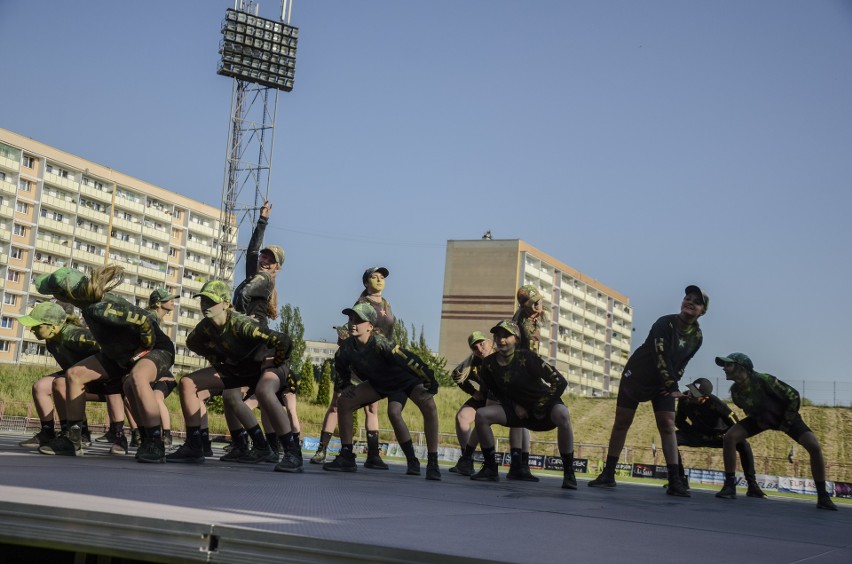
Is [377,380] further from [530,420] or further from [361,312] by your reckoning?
[530,420]

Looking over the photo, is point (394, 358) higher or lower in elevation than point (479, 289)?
lower

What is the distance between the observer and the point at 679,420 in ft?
39.7

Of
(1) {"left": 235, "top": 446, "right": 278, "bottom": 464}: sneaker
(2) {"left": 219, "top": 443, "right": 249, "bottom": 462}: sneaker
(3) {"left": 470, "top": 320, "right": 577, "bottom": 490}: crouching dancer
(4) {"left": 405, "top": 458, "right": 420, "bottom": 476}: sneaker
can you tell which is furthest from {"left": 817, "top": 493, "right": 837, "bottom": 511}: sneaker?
(2) {"left": 219, "top": 443, "right": 249, "bottom": 462}: sneaker

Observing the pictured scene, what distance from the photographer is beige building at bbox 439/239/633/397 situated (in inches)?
4099

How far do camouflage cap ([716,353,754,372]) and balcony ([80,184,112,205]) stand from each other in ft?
275

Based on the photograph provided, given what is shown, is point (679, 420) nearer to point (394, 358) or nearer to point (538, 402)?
point (538, 402)

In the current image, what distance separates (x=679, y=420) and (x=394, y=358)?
4788 mm

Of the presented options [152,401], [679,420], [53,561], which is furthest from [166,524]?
[679,420]

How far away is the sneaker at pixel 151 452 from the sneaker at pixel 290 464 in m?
0.95

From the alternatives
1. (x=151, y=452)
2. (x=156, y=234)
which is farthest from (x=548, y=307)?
(x=151, y=452)

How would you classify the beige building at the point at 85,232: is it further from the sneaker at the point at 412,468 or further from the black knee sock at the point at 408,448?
the black knee sock at the point at 408,448

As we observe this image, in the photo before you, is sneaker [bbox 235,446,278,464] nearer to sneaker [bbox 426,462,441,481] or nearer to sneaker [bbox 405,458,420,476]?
sneaker [bbox 405,458,420,476]

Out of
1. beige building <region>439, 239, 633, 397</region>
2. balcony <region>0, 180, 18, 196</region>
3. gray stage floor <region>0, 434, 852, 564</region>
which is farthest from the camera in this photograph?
beige building <region>439, 239, 633, 397</region>

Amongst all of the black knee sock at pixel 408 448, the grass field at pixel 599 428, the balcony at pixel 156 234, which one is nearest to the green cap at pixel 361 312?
the black knee sock at pixel 408 448
